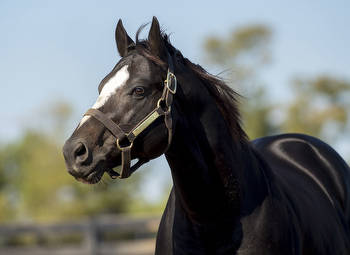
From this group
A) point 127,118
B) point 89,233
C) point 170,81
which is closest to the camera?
point 127,118

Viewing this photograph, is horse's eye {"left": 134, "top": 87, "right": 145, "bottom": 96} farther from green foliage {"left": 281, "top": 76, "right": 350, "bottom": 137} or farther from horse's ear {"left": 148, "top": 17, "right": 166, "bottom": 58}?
green foliage {"left": 281, "top": 76, "right": 350, "bottom": 137}

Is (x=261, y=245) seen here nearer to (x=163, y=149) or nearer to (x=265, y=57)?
(x=163, y=149)

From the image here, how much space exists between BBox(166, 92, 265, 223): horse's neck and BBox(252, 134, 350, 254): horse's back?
37 centimetres

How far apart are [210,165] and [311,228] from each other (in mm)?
931

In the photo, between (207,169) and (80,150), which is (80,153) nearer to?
(80,150)

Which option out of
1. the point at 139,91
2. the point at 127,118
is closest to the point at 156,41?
the point at 139,91

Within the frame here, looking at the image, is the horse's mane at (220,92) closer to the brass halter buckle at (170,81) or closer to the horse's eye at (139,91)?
the brass halter buckle at (170,81)

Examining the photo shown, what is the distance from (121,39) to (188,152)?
808 mm

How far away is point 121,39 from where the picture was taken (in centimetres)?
362

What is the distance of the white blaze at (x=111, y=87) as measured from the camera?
3.22 meters

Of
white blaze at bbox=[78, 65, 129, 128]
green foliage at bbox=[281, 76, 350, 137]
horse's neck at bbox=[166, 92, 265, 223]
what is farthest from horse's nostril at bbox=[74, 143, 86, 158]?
green foliage at bbox=[281, 76, 350, 137]

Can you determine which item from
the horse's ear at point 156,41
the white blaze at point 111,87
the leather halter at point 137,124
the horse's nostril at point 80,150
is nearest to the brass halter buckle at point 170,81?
the leather halter at point 137,124

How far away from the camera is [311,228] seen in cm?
395

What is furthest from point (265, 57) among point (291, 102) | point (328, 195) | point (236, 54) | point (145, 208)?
point (328, 195)
